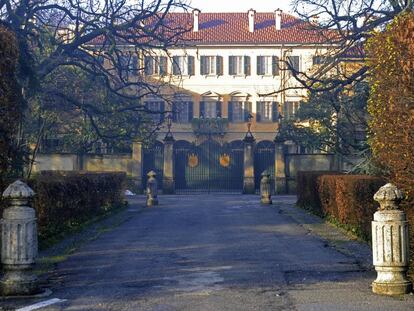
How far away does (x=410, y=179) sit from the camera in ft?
29.4

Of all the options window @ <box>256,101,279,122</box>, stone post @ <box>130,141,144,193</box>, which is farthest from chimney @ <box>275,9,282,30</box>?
stone post @ <box>130,141,144,193</box>

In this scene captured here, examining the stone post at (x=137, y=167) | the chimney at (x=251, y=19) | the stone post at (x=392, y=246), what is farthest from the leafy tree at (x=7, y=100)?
the chimney at (x=251, y=19)

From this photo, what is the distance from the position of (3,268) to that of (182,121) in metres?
54.8

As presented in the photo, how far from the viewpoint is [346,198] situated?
58.2 ft

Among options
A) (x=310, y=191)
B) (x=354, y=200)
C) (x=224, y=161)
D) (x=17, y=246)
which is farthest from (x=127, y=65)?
(x=224, y=161)

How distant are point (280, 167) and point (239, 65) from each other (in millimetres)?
24088

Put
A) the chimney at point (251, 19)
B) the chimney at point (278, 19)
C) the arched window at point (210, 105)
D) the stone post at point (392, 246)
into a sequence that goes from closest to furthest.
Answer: the stone post at point (392, 246) → the arched window at point (210, 105) → the chimney at point (251, 19) → the chimney at point (278, 19)

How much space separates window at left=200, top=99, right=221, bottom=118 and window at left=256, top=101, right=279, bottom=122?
3.47 metres

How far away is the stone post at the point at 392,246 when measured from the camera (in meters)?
8.86

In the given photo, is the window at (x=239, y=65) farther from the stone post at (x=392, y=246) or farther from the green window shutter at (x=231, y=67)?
the stone post at (x=392, y=246)

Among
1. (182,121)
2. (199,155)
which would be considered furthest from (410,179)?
(182,121)

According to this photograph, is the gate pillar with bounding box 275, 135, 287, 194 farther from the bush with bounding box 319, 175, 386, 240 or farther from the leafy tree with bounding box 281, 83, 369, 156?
the bush with bounding box 319, 175, 386, 240

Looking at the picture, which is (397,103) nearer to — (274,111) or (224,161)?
(224,161)

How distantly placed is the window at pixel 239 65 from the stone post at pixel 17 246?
5622cm
